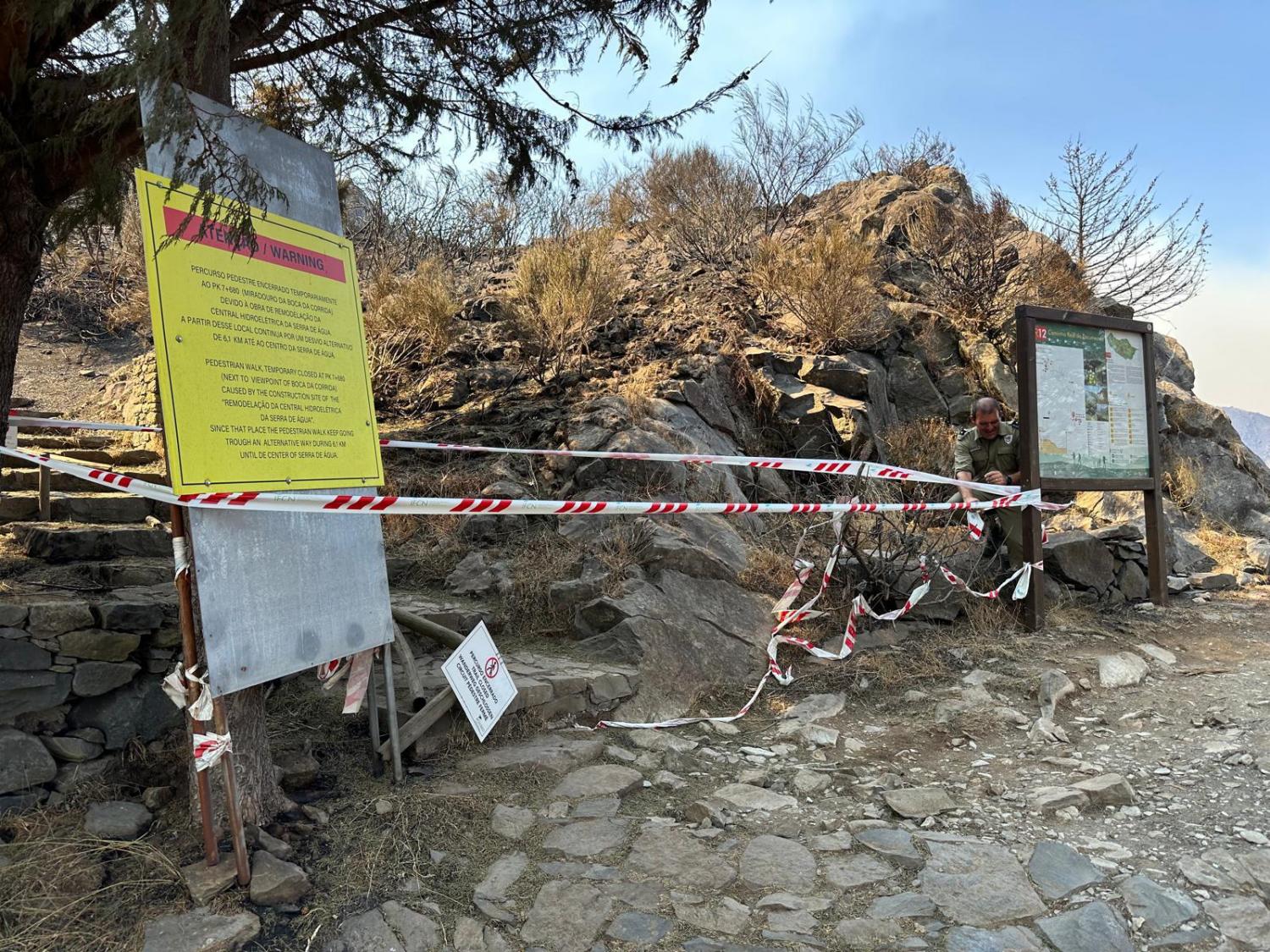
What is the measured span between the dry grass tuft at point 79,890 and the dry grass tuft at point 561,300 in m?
6.11

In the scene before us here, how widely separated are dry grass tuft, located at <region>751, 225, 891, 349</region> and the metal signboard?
6694 millimetres

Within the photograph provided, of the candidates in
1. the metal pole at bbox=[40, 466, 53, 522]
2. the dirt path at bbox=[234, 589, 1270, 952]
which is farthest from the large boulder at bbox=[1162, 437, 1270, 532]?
the metal pole at bbox=[40, 466, 53, 522]

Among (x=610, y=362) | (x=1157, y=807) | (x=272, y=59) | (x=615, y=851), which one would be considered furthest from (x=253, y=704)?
(x=610, y=362)

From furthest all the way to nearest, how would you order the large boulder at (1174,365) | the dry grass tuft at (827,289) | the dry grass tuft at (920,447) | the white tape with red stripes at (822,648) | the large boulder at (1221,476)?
the large boulder at (1174,365) < the large boulder at (1221,476) < the dry grass tuft at (827,289) < the dry grass tuft at (920,447) < the white tape with red stripes at (822,648)

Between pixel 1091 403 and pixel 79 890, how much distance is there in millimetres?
7095

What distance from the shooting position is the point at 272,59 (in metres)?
4.29

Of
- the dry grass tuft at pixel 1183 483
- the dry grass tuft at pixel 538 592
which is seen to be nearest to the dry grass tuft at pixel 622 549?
the dry grass tuft at pixel 538 592

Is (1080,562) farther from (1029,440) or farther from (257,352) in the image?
(257,352)

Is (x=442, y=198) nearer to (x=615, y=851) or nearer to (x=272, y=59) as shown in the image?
(x=272, y=59)

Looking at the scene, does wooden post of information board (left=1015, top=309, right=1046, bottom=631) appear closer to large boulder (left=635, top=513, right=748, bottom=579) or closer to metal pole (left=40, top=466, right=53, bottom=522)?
large boulder (left=635, top=513, right=748, bottom=579)

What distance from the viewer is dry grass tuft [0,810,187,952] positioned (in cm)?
260

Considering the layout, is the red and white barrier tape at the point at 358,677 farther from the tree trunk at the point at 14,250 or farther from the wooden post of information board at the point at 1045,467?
the wooden post of information board at the point at 1045,467

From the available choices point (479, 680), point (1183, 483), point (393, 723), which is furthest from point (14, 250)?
point (1183, 483)

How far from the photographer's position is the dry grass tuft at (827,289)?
9.40 m
